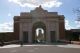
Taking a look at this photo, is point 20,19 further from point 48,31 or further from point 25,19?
point 48,31

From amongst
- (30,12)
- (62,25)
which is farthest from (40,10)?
(62,25)

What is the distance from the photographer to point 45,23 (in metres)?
87.3

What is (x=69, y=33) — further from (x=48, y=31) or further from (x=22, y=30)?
(x=22, y=30)

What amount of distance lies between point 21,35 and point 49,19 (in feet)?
36.2

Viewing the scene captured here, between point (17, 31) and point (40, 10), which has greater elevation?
point (40, 10)

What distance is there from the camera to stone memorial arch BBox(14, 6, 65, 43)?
286 feet

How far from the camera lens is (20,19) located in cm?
8806

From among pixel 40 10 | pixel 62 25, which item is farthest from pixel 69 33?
pixel 40 10

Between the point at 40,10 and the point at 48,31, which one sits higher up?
the point at 40,10

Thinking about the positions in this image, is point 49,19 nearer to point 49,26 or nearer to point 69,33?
point 49,26

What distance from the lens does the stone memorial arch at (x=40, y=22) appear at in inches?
3428

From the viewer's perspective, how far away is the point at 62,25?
290ft

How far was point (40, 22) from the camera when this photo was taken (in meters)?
89.9

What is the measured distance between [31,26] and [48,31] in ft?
19.5
